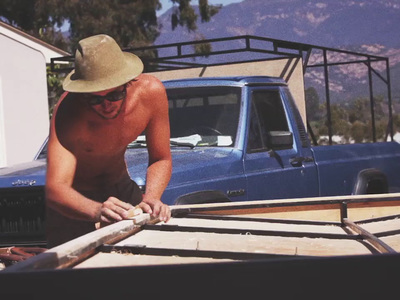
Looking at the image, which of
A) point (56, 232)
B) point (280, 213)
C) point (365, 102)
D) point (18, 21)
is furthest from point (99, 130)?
point (365, 102)

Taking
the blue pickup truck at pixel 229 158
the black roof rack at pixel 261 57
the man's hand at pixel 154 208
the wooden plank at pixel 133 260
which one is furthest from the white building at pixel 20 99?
the wooden plank at pixel 133 260

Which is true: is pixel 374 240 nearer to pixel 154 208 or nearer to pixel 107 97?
pixel 154 208

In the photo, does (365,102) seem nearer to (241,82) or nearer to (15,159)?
(15,159)

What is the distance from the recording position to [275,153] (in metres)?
6.99

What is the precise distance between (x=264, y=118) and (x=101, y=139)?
10.1 feet

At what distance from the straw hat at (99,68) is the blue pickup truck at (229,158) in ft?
5.29

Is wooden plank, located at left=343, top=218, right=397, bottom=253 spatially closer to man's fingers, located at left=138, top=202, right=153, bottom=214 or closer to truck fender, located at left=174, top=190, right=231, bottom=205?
man's fingers, located at left=138, top=202, right=153, bottom=214

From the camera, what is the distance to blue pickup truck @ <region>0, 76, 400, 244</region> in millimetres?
6000

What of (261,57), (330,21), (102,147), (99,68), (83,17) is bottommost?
(102,147)

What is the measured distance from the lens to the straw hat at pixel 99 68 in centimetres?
386

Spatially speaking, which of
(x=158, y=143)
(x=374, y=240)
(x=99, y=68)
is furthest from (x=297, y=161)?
(x=374, y=240)

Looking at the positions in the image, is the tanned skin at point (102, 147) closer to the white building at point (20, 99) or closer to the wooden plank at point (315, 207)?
the wooden plank at point (315, 207)

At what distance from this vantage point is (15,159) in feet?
46.2

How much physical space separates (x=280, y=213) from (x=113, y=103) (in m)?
1.61
